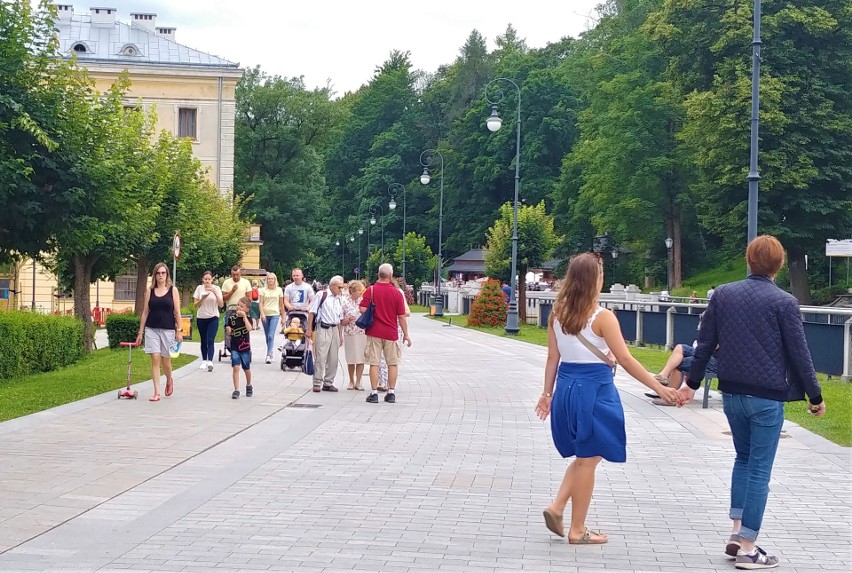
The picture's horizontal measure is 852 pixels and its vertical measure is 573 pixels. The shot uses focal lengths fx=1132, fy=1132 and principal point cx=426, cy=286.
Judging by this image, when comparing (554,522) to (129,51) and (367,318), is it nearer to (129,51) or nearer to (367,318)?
(367,318)

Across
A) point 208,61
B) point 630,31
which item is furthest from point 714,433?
point 630,31

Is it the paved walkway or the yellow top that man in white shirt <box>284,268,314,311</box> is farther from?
the paved walkway

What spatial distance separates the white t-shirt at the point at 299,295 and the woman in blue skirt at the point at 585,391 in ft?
42.6

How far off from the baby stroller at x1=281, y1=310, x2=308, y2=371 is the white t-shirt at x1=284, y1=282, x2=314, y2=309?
145 millimetres

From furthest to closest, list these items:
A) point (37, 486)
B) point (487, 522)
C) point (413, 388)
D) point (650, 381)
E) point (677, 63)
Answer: point (677, 63)
point (413, 388)
point (37, 486)
point (487, 522)
point (650, 381)

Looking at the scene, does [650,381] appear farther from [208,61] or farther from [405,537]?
[208,61]

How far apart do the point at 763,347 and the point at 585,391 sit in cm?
108

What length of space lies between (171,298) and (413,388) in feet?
14.4

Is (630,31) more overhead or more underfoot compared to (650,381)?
more overhead

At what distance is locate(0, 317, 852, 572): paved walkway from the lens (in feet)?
21.8

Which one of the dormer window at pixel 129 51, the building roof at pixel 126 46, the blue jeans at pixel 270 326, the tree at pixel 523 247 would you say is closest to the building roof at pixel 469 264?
the building roof at pixel 126 46

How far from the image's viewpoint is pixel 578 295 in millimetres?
6980

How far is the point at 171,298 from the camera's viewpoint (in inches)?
588

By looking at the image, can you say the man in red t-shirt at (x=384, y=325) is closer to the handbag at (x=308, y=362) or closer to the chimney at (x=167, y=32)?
the handbag at (x=308, y=362)
